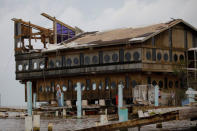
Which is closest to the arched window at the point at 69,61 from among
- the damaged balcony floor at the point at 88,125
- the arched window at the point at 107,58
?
the arched window at the point at 107,58

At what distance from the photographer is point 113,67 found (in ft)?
147

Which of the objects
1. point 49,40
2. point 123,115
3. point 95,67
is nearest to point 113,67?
point 95,67

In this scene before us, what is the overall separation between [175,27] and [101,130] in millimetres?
30005

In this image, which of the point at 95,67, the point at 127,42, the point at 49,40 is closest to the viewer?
the point at 127,42

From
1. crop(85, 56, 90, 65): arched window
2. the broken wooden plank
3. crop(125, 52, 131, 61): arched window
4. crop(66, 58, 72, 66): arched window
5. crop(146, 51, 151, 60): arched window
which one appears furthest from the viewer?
crop(66, 58, 72, 66): arched window

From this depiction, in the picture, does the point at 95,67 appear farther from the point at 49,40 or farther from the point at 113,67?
the point at 49,40

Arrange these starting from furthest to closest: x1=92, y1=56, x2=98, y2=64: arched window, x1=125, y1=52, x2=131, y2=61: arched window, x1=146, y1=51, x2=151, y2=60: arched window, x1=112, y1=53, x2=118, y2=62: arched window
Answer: x1=92, y1=56, x2=98, y2=64: arched window, x1=112, y1=53, x2=118, y2=62: arched window, x1=125, y1=52, x2=131, y2=61: arched window, x1=146, y1=51, x2=151, y2=60: arched window

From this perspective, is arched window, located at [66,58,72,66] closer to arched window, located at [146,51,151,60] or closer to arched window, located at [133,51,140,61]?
arched window, located at [133,51,140,61]

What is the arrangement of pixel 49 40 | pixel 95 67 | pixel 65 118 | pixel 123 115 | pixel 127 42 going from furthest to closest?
pixel 49 40 < pixel 95 67 < pixel 127 42 < pixel 65 118 < pixel 123 115

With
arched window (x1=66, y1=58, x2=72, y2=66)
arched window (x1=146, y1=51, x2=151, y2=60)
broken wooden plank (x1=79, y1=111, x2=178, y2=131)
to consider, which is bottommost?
broken wooden plank (x1=79, y1=111, x2=178, y2=131)

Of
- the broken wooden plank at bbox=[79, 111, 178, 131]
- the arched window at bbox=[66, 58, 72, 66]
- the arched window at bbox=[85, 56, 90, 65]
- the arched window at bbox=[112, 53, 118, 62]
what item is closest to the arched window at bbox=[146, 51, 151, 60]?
the arched window at bbox=[112, 53, 118, 62]

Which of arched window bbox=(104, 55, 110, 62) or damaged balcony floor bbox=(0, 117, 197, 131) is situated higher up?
arched window bbox=(104, 55, 110, 62)

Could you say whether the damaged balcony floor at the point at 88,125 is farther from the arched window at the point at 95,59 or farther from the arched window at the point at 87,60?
the arched window at the point at 87,60

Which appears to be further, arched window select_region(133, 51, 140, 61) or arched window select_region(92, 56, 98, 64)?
arched window select_region(92, 56, 98, 64)
